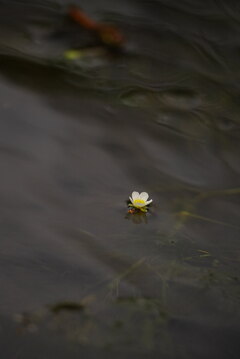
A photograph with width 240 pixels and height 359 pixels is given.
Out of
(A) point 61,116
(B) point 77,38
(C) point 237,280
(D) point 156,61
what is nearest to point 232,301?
(C) point 237,280

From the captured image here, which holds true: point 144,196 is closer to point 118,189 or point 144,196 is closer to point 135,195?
point 135,195

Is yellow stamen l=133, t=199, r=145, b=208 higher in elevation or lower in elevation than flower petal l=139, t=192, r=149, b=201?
lower

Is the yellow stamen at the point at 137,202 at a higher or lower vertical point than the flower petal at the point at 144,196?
lower

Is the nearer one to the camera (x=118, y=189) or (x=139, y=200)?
(x=139, y=200)

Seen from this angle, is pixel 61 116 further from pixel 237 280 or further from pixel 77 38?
pixel 237 280

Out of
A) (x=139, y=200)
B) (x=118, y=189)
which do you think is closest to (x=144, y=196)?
(x=139, y=200)

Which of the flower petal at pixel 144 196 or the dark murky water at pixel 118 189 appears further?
the flower petal at pixel 144 196
